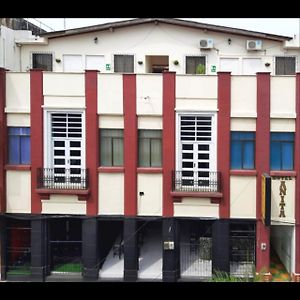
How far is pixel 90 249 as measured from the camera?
1677 centimetres

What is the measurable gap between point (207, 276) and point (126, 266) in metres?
3.25

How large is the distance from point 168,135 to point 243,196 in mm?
3812

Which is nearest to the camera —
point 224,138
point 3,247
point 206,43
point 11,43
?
point 224,138

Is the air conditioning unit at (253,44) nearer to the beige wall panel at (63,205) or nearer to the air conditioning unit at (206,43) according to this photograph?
the air conditioning unit at (206,43)

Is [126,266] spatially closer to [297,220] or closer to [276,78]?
[297,220]

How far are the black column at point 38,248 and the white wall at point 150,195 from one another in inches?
157

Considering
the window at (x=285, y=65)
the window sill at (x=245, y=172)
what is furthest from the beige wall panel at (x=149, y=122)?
the window at (x=285, y=65)

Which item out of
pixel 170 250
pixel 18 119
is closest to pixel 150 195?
pixel 170 250

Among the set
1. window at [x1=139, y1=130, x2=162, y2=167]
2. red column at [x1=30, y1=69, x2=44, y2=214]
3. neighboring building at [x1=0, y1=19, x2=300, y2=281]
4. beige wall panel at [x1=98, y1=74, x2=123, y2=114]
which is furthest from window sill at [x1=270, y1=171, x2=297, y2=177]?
red column at [x1=30, y1=69, x2=44, y2=214]

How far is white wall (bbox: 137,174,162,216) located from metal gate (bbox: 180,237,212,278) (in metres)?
2.13

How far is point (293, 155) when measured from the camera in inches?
649

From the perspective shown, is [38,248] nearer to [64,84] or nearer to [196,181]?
[64,84]
